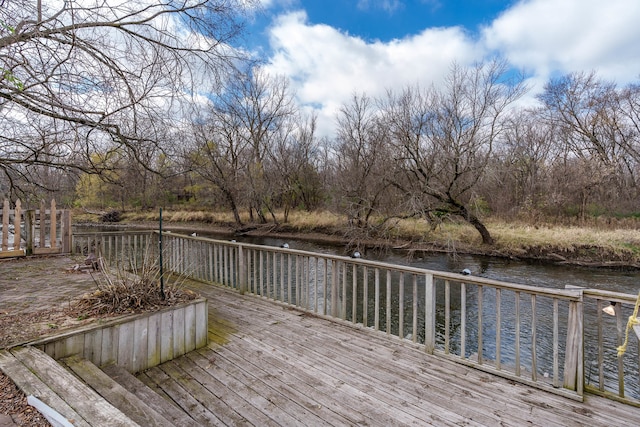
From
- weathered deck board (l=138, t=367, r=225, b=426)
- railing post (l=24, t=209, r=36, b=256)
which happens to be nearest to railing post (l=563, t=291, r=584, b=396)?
weathered deck board (l=138, t=367, r=225, b=426)

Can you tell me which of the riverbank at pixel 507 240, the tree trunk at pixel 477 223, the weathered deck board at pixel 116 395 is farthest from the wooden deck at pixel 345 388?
the tree trunk at pixel 477 223

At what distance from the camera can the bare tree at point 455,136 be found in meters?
10.7

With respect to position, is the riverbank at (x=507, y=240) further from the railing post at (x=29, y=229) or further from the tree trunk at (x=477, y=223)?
the railing post at (x=29, y=229)

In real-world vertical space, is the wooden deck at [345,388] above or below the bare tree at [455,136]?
below

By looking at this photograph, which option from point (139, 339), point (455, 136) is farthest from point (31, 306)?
point (455, 136)

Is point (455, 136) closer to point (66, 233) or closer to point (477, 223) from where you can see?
point (477, 223)

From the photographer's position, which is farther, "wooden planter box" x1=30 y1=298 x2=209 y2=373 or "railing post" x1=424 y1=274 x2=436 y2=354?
"railing post" x1=424 y1=274 x2=436 y2=354

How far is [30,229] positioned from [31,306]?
371 cm

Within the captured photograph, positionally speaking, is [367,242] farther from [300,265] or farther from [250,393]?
[250,393]

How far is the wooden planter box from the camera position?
2350 mm

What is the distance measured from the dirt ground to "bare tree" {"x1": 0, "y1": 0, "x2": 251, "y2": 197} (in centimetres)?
151

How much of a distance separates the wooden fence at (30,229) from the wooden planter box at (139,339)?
4.46 metres

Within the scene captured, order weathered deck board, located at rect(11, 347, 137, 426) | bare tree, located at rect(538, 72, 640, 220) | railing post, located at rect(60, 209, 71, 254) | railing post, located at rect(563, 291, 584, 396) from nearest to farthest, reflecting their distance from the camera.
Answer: weathered deck board, located at rect(11, 347, 137, 426) → railing post, located at rect(563, 291, 584, 396) → railing post, located at rect(60, 209, 71, 254) → bare tree, located at rect(538, 72, 640, 220)

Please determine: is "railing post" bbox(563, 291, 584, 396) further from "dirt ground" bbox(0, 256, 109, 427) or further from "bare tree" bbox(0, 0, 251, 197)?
"bare tree" bbox(0, 0, 251, 197)
